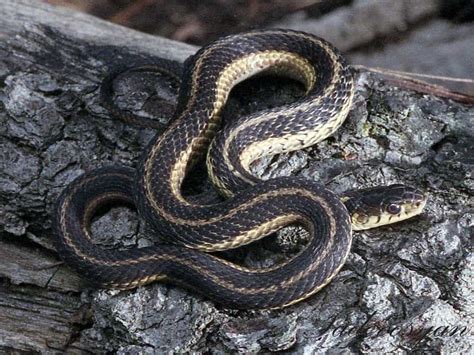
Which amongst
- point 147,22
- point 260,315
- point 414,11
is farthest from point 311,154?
point 147,22

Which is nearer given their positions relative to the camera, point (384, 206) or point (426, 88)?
point (384, 206)

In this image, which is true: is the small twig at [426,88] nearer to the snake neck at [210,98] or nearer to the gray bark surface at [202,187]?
the gray bark surface at [202,187]

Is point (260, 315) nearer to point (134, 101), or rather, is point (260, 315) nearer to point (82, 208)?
point (82, 208)

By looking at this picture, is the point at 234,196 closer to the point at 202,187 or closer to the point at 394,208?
the point at 202,187

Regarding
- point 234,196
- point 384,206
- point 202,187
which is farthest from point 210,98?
point 384,206

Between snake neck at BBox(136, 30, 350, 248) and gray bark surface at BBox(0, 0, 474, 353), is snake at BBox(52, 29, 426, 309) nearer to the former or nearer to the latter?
snake neck at BBox(136, 30, 350, 248)
